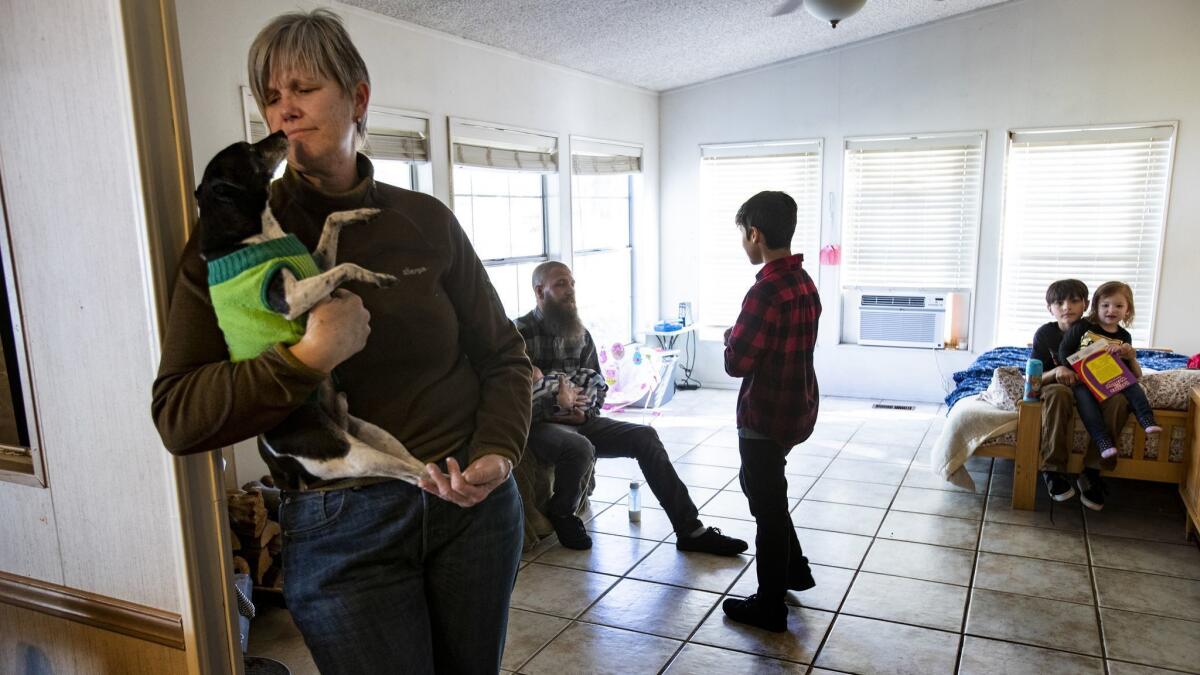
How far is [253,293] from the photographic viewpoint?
91cm

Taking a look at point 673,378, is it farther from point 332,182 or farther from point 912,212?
point 332,182

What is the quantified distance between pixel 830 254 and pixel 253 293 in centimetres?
603

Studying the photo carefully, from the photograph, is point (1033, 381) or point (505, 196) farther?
point (505, 196)

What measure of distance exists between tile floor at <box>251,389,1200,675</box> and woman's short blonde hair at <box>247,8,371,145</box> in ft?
6.85

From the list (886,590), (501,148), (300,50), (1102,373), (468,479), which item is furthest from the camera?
(501,148)

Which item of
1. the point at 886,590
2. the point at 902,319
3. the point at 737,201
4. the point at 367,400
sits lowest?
the point at 886,590

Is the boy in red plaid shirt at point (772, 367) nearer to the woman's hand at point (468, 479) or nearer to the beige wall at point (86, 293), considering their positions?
the woman's hand at point (468, 479)

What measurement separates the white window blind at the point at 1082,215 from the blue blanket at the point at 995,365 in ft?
2.38

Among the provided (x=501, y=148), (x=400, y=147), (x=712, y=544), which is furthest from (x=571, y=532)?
(x=501, y=148)

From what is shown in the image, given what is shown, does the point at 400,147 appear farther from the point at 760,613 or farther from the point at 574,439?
the point at 760,613

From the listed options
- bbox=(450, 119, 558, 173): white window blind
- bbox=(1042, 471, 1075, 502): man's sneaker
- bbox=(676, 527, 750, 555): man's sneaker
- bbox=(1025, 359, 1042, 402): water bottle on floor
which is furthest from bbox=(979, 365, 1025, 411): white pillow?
bbox=(450, 119, 558, 173): white window blind

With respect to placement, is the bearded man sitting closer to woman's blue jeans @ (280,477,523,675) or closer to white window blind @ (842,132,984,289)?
woman's blue jeans @ (280,477,523,675)

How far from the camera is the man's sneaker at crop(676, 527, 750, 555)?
346 centimetres

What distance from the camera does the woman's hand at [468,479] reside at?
3.57 feet
